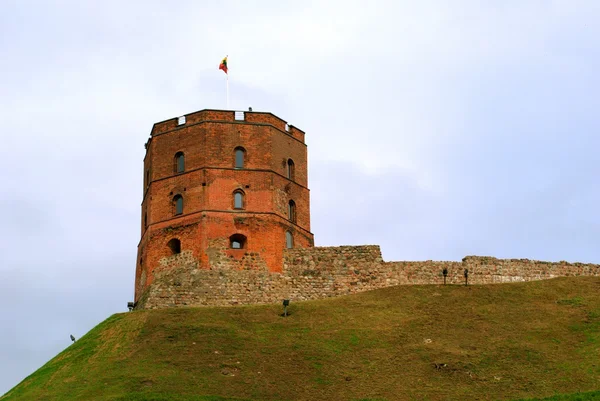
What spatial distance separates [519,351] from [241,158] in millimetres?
18283

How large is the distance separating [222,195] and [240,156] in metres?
2.49

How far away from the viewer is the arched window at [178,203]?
54.5 m

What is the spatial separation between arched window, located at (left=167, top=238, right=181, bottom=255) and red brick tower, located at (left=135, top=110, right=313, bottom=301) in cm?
5

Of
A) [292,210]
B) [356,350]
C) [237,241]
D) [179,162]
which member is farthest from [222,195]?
[356,350]

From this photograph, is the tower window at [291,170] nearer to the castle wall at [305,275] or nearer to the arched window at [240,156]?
the arched window at [240,156]

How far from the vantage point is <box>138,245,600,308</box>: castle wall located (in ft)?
170

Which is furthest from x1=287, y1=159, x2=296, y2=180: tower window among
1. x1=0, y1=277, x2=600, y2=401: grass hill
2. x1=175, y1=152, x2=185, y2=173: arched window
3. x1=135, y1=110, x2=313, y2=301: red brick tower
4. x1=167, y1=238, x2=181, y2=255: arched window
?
x1=0, y1=277, x2=600, y2=401: grass hill

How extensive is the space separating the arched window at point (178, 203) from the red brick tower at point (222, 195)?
5 centimetres

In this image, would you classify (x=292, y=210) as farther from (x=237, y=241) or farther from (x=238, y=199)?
(x=237, y=241)

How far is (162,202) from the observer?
180 feet

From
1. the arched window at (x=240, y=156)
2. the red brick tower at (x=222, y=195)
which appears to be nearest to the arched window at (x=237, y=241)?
the red brick tower at (x=222, y=195)

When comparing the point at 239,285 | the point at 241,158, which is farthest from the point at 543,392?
the point at 241,158

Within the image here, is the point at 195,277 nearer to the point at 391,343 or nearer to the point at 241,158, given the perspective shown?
the point at 241,158

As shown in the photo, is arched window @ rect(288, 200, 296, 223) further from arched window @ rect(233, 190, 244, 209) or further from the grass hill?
the grass hill
